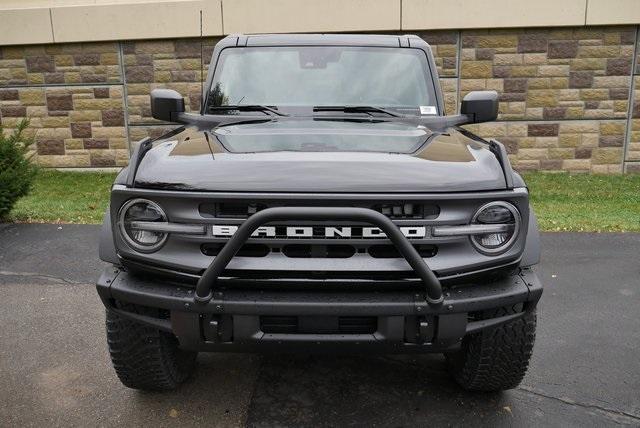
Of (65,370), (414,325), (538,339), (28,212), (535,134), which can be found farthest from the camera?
(535,134)

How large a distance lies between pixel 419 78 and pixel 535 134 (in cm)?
625

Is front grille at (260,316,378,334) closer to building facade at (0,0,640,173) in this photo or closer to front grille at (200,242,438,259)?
front grille at (200,242,438,259)

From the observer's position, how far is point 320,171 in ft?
7.59

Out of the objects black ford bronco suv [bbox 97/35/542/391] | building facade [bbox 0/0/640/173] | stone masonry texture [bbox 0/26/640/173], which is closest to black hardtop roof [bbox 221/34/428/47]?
black ford bronco suv [bbox 97/35/542/391]

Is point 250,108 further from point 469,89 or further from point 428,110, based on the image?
point 469,89

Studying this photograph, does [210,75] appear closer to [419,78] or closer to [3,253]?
[419,78]

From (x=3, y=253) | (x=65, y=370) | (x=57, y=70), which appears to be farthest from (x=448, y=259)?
(x=57, y=70)

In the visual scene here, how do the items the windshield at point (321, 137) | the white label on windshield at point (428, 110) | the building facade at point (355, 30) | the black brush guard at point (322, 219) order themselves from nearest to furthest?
the black brush guard at point (322, 219) < the windshield at point (321, 137) < the white label on windshield at point (428, 110) < the building facade at point (355, 30)

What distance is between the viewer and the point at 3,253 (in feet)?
18.3

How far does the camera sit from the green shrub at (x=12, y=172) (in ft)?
21.1

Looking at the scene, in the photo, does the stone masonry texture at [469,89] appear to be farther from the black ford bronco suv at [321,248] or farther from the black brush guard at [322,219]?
the black brush guard at [322,219]

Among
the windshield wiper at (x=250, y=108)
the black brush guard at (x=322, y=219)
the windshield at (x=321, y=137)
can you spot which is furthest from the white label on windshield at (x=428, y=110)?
the black brush guard at (x=322, y=219)

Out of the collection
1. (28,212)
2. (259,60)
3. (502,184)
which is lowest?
(28,212)

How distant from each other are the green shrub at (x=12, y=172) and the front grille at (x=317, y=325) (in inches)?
208
